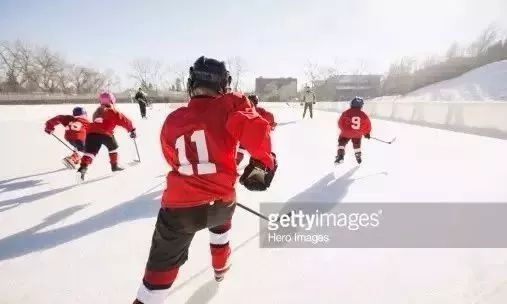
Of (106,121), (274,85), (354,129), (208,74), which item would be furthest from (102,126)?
(274,85)

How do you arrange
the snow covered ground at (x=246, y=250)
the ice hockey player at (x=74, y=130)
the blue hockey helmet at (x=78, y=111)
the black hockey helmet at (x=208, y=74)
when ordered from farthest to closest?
the blue hockey helmet at (x=78, y=111)
the ice hockey player at (x=74, y=130)
the snow covered ground at (x=246, y=250)
the black hockey helmet at (x=208, y=74)

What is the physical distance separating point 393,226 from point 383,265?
838 mm

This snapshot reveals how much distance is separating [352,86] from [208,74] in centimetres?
7051

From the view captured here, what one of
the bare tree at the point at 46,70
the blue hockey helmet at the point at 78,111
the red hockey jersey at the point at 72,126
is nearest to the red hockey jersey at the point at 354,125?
the red hockey jersey at the point at 72,126

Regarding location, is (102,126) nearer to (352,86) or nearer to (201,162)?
(201,162)

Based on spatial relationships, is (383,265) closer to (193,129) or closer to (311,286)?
(311,286)

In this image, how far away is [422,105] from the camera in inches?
556

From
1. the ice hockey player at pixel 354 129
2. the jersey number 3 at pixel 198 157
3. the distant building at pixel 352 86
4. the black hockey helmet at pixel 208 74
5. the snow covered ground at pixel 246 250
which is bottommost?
the snow covered ground at pixel 246 250

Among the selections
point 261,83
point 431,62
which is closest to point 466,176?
point 431,62

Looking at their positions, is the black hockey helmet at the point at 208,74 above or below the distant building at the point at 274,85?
below

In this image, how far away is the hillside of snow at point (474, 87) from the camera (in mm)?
36906

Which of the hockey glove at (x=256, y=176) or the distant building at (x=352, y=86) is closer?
the hockey glove at (x=256, y=176)

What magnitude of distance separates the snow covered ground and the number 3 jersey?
0.78 meters

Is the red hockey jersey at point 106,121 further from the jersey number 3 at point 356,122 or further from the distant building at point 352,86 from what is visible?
the distant building at point 352,86
